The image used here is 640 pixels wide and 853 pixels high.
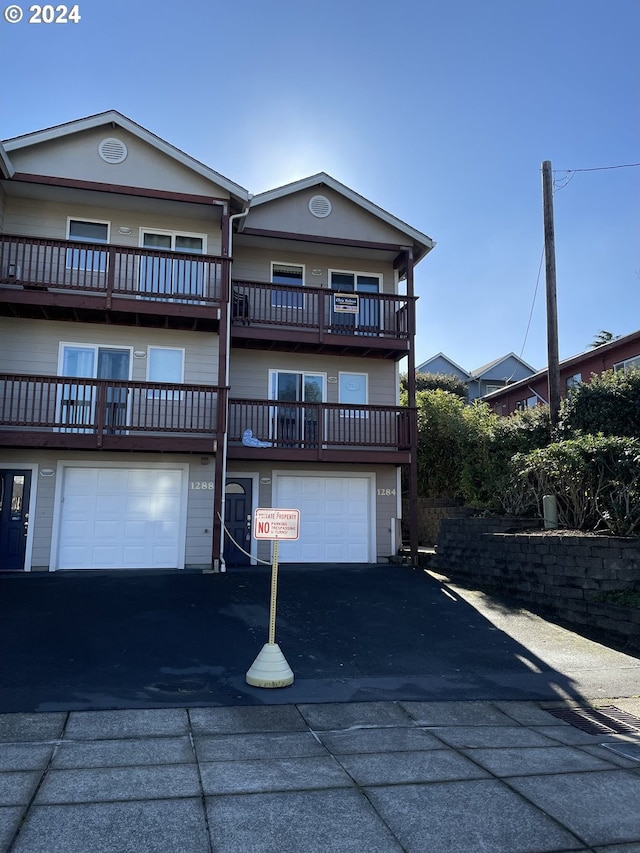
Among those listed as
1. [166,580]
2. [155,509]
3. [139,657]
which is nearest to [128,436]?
[155,509]

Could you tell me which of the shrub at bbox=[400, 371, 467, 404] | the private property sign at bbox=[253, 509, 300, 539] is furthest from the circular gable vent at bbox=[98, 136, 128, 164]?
the shrub at bbox=[400, 371, 467, 404]

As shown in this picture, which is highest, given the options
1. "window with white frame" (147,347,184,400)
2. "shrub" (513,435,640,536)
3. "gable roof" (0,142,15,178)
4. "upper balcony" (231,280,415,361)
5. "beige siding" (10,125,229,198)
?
"beige siding" (10,125,229,198)

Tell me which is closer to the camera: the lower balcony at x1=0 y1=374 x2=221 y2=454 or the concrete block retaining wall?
the concrete block retaining wall

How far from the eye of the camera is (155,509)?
13.7 m

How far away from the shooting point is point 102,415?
40.9ft

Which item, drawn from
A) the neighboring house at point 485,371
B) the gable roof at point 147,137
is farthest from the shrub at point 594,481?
the neighboring house at point 485,371

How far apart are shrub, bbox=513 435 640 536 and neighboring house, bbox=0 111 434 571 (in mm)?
3609

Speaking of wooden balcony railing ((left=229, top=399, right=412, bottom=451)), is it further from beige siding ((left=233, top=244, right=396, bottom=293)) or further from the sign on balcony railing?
beige siding ((left=233, top=244, right=396, bottom=293))

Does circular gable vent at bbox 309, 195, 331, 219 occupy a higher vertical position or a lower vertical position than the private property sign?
higher

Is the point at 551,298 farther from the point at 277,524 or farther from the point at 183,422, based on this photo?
the point at 277,524

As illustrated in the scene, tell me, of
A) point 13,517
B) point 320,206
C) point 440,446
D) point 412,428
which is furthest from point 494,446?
point 13,517

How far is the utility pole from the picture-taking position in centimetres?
1520

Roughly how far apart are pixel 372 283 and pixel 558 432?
591 centimetres

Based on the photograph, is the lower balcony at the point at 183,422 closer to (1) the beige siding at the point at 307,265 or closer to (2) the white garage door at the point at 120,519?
(2) the white garage door at the point at 120,519
